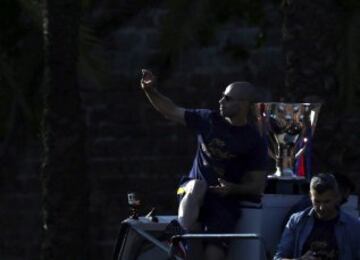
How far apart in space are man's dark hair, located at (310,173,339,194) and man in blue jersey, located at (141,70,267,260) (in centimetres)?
47

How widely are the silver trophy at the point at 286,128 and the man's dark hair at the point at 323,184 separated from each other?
0.91 metres

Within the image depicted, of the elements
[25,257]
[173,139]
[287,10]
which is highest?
[287,10]

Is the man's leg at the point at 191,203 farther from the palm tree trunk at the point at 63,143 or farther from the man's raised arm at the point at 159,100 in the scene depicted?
the palm tree trunk at the point at 63,143

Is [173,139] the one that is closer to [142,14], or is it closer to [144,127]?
[144,127]

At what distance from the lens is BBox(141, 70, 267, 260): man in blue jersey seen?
9.22 m

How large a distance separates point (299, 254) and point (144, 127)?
7961 mm

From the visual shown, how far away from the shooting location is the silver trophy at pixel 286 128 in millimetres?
9906

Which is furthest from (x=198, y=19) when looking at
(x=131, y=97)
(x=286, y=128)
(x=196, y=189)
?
(x=196, y=189)

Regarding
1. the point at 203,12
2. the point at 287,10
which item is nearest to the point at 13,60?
the point at 203,12

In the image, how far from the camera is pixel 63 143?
13391 millimetres

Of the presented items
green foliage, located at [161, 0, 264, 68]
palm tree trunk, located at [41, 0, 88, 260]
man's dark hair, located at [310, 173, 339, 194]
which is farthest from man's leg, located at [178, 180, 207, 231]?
green foliage, located at [161, 0, 264, 68]

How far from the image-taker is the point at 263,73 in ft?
53.7

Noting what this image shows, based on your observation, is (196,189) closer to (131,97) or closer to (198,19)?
(198,19)

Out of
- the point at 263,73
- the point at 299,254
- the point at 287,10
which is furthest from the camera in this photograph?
the point at 263,73
